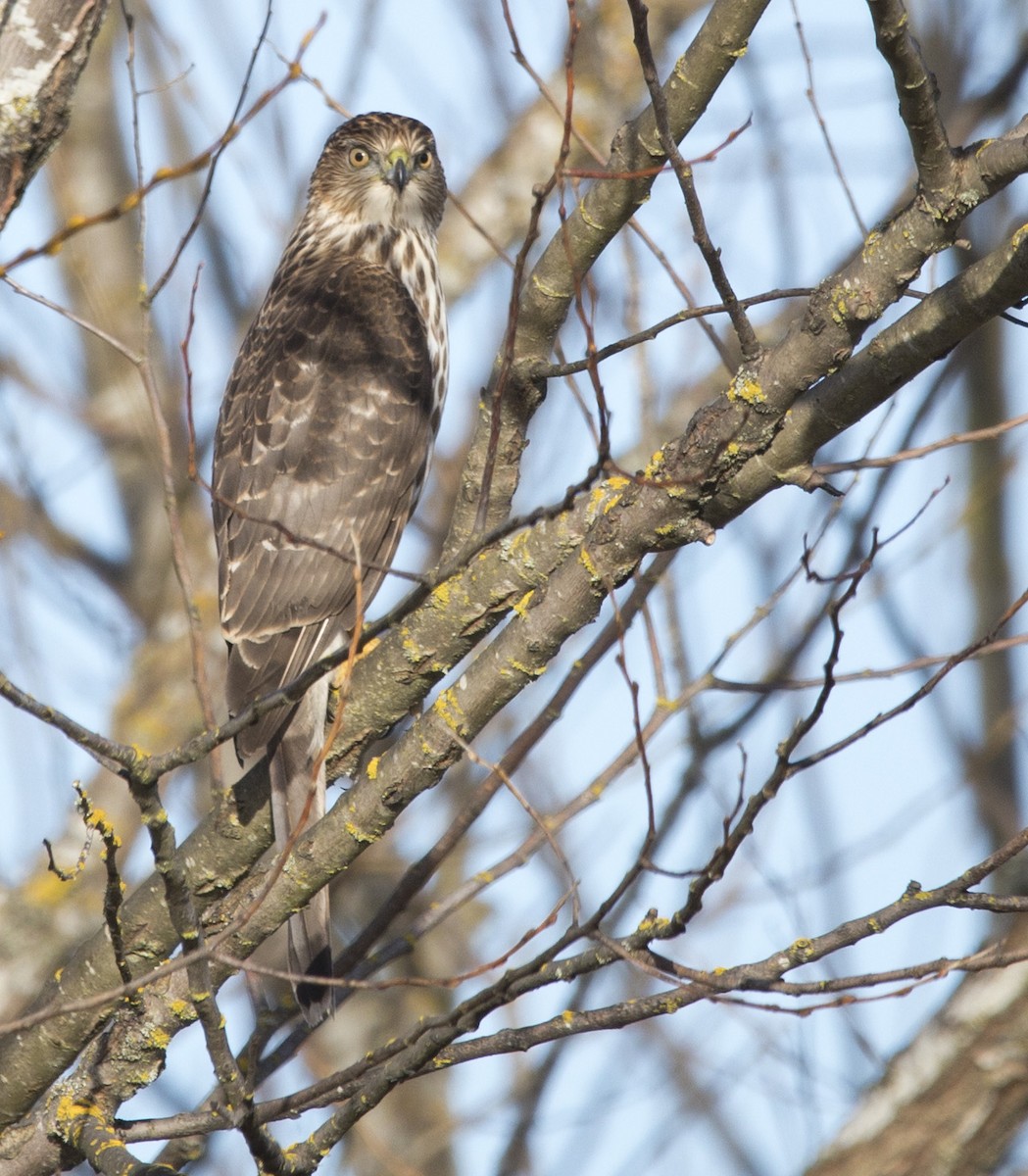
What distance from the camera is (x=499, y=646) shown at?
131 inches

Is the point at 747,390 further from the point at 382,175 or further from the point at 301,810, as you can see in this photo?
the point at 382,175

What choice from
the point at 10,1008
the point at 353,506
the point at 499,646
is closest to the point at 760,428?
the point at 499,646

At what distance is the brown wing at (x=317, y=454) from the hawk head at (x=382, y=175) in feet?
2.27

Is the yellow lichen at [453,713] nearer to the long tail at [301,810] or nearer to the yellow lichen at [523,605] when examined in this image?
the yellow lichen at [523,605]

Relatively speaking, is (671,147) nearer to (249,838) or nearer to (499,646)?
(499,646)

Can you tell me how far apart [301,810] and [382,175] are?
337 cm

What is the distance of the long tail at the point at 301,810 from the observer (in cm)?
375

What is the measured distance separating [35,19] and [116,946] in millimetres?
1935

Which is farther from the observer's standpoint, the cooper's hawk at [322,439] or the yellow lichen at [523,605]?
the cooper's hawk at [322,439]

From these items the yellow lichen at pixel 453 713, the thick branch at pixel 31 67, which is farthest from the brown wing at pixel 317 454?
the thick branch at pixel 31 67

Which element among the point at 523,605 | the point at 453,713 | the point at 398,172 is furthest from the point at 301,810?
the point at 398,172

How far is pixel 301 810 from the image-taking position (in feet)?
12.2

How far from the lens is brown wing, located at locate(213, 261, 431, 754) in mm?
4793

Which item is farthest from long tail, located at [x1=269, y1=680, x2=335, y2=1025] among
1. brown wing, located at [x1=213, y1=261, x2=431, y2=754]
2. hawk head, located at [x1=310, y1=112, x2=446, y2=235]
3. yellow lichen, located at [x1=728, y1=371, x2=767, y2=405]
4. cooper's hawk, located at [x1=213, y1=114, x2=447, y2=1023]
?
hawk head, located at [x1=310, y1=112, x2=446, y2=235]
